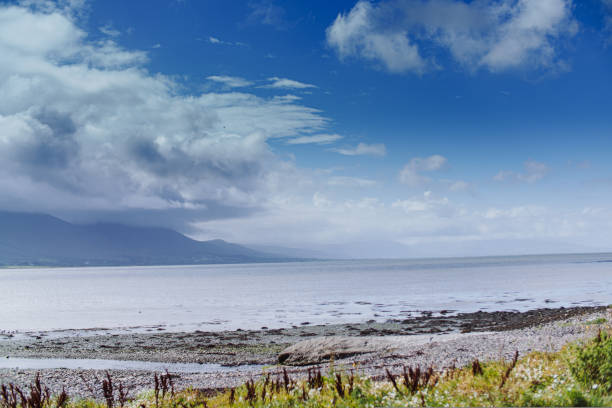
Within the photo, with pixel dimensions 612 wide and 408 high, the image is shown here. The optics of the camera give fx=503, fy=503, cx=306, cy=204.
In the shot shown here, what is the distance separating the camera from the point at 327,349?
27.2 m

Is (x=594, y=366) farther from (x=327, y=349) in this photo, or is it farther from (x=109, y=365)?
(x=109, y=365)

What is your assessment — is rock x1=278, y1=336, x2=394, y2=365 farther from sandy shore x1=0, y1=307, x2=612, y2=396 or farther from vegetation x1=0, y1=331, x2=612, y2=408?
vegetation x1=0, y1=331, x2=612, y2=408

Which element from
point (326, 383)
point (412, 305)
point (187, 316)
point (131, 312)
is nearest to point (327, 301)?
point (412, 305)

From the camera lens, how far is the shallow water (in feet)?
91.8

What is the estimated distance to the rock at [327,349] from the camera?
2653 centimetres

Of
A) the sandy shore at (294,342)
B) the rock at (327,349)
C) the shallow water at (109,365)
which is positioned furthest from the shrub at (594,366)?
the shallow water at (109,365)

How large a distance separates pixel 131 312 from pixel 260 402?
6007cm

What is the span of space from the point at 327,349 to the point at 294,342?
10.2 m

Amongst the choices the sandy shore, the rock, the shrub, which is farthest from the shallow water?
the shrub

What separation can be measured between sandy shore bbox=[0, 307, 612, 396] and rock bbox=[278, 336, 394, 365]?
50 cm

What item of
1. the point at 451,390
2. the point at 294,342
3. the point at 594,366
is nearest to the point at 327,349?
the point at 294,342

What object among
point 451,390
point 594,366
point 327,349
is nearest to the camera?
point 451,390

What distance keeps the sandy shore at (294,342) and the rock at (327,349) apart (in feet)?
1.65

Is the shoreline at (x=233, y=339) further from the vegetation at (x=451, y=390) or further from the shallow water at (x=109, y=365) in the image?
the vegetation at (x=451, y=390)
